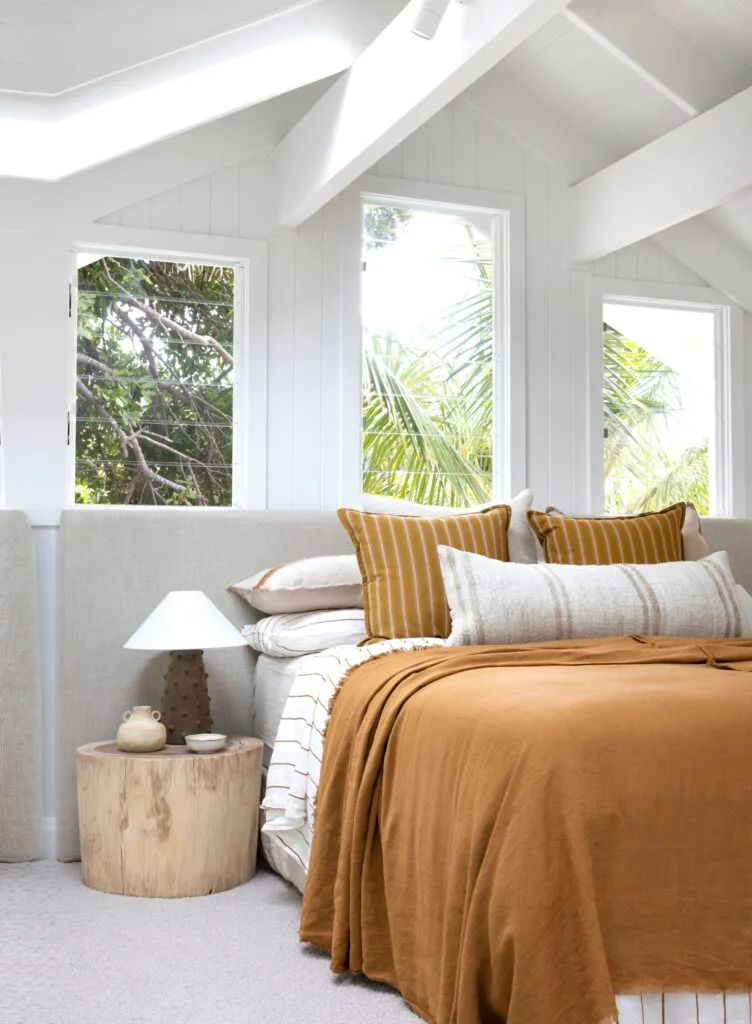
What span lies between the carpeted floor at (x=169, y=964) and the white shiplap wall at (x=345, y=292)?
1612 millimetres

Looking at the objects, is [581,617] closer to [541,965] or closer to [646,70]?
[541,965]

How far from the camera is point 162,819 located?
10.4 ft

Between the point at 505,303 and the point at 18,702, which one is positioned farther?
the point at 505,303

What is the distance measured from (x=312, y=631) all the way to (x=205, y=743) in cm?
49

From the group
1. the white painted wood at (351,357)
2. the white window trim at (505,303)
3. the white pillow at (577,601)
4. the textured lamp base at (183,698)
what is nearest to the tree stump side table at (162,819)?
the textured lamp base at (183,698)

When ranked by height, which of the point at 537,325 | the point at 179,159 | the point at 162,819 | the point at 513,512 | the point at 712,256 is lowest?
the point at 162,819

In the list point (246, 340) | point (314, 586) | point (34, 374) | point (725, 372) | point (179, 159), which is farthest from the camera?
point (725, 372)

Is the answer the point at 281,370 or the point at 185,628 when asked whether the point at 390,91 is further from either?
the point at 185,628

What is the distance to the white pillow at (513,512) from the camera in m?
3.92

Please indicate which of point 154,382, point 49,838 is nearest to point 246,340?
point 154,382

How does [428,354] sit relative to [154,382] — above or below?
above

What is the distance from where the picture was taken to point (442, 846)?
220 cm

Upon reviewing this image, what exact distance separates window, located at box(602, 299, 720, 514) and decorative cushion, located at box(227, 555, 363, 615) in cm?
158

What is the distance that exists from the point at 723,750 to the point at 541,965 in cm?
53
